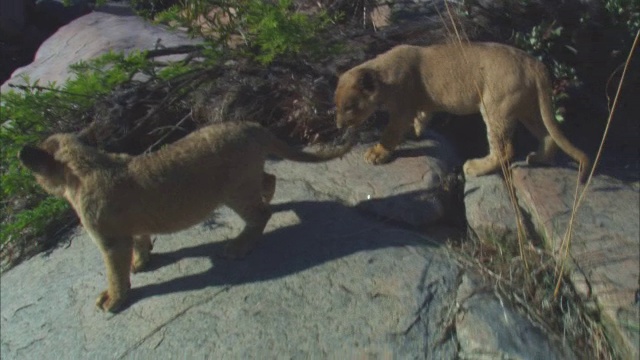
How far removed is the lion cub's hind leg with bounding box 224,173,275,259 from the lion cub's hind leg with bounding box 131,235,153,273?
0.58 meters

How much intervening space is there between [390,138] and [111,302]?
8.86 feet

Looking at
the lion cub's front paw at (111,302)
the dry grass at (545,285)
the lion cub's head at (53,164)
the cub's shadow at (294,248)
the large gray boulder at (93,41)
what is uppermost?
the lion cub's head at (53,164)

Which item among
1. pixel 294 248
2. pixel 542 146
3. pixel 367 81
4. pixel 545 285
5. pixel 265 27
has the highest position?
pixel 265 27

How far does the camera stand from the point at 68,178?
15.8 ft

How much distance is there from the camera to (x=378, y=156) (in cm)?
632

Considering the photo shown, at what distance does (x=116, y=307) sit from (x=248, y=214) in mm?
1139

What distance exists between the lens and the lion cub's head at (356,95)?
6141mm

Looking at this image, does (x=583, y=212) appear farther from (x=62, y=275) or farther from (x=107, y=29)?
(x=107, y=29)

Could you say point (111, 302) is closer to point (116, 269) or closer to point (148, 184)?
point (116, 269)

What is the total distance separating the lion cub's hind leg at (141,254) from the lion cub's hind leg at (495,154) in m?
2.73

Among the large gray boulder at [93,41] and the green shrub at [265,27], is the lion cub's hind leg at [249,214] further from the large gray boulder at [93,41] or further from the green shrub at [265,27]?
the large gray boulder at [93,41]

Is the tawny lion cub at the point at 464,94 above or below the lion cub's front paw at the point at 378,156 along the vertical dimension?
above

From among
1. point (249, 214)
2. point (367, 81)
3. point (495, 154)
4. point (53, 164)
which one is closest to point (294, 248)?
point (249, 214)

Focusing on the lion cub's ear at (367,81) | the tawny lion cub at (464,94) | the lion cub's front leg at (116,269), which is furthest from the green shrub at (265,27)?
the lion cub's front leg at (116,269)
